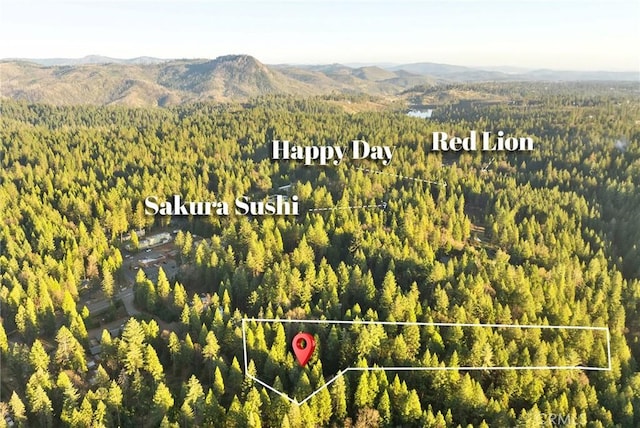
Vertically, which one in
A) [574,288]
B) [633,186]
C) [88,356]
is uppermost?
[633,186]

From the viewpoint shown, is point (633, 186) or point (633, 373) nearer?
point (633, 373)

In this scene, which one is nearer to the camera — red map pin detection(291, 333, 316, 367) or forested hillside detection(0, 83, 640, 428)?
forested hillside detection(0, 83, 640, 428)

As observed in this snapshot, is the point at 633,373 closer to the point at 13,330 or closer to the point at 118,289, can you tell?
the point at 118,289

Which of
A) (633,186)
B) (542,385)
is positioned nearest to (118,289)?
(542,385)

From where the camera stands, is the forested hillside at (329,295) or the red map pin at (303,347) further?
the red map pin at (303,347)
